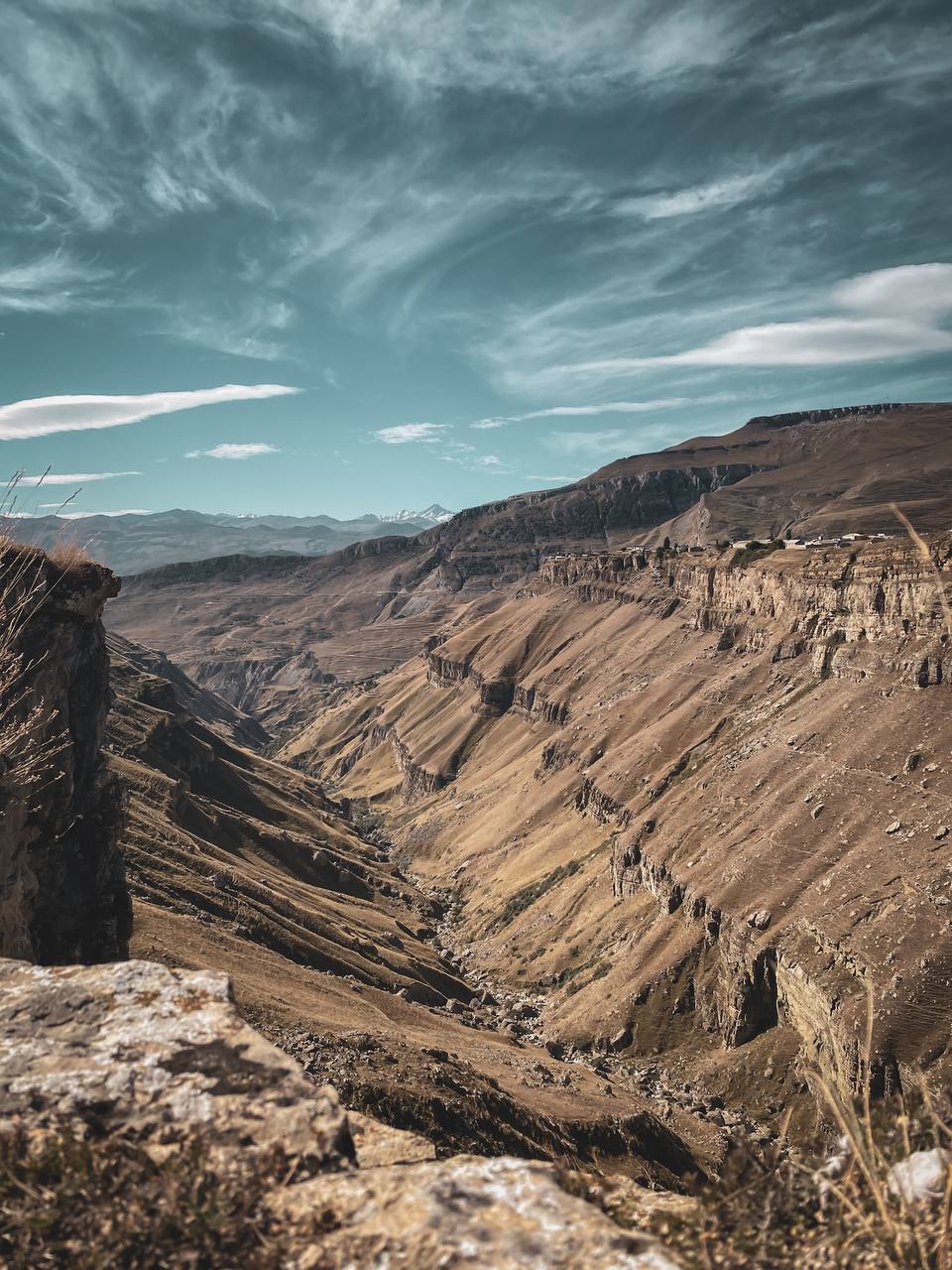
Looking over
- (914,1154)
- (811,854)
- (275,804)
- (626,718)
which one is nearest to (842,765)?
(811,854)

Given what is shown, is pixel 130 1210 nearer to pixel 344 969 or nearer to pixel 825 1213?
pixel 825 1213

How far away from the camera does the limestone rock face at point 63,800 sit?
1145 inches

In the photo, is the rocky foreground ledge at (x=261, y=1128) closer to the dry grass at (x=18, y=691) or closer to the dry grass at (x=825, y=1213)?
the dry grass at (x=825, y=1213)

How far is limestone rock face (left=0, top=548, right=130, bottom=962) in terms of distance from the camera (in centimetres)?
2909

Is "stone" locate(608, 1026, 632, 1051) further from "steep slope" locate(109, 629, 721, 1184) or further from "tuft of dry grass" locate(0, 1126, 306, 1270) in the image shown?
"tuft of dry grass" locate(0, 1126, 306, 1270)

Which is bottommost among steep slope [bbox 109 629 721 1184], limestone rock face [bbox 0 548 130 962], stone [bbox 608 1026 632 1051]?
stone [bbox 608 1026 632 1051]

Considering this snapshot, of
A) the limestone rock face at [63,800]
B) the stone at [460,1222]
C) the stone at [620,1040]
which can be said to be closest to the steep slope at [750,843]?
the stone at [620,1040]

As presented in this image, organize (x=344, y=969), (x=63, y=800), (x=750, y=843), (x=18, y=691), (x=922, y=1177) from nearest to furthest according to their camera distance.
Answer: (x=922, y=1177)
(x=18, y=691)
(x=63, y=800)
(x=344, y=969)
(x=750, y=843)

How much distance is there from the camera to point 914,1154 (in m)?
7.16

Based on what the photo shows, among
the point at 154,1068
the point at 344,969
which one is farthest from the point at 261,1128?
the point at 344,969

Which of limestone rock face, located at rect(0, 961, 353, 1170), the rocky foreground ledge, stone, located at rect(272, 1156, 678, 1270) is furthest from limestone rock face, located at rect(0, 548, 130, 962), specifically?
stone, located at rect(272, 1156, 678, 1270)

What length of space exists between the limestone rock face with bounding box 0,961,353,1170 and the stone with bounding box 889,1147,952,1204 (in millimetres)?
5120

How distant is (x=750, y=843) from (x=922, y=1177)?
75697 mm

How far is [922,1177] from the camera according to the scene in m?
6.83
